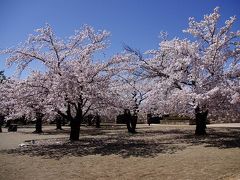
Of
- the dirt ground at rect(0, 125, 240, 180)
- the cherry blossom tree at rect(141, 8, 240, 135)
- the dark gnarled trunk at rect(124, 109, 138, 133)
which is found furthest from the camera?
the dark gnarled trunk at rect(124, 109, 138, 133)

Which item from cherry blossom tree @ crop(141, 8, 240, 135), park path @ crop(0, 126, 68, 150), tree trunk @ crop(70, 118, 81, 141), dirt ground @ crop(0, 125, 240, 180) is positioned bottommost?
dirt ground @ crop(0, 125, 240, 180)

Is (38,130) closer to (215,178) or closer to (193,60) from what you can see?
(193,60)

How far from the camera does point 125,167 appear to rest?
40.4 ft

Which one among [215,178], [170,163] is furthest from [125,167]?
[215,178]

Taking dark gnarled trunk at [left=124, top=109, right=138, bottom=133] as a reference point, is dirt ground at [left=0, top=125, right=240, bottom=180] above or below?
below

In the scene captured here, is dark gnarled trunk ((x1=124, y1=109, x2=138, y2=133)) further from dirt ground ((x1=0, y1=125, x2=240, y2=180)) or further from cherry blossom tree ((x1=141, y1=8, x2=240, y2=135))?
dirt ground ((x1=0, y1=125, x2=240, y2=180))

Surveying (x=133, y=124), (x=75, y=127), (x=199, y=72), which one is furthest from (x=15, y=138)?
(x=199, y=72)

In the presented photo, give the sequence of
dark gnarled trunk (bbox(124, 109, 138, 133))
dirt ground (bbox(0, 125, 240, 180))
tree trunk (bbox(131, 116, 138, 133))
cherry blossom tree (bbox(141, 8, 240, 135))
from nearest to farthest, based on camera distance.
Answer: dirt ground (bbox(0, 125, 240, 180)) → cherry blossom tree (bbox(141, 8, 240, 135)) → tree trunk (bbox(131, 116, 138, 133)) → dark gnarled trunk (bbox(124, 109, 138, 133))

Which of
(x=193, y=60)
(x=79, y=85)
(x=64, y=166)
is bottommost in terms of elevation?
(x=64, y=166)

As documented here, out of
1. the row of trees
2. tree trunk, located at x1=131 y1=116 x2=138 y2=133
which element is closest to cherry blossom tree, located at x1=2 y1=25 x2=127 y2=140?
the row of trees

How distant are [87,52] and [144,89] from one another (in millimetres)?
12514

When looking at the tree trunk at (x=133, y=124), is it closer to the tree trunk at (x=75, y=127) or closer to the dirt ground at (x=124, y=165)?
the tree trunk at (x=75, y=127)

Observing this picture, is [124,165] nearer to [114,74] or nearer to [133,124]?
[114,74]

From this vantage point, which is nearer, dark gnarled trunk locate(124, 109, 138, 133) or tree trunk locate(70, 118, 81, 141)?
tree trunk locate(70, 118, 81, 141)
